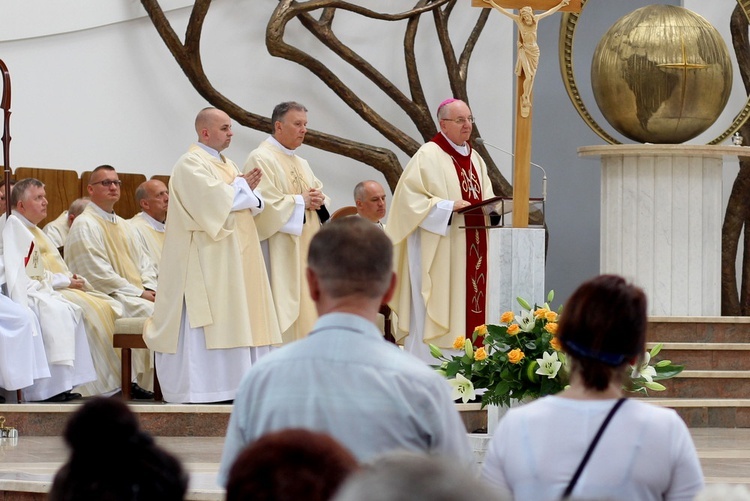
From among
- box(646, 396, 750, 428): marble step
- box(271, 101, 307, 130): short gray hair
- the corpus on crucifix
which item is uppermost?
the corpus on crucifix

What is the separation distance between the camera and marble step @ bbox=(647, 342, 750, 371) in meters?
8.27

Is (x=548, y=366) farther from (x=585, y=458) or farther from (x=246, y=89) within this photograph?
(x=246, y=89)

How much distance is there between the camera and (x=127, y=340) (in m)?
7.96

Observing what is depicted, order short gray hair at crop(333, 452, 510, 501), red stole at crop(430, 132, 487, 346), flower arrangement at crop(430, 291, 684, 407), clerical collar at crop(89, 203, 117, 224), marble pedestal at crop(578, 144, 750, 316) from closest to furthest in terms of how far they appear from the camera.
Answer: short gray hair at crop(333, 452, 510, 501) → flower arrangement at crop(430, 291, 684, 407) → red stole at crop(430, 132, 487, 346) → marble pedestal at crop(578, 144, 750, 316) → clerical collar at crop(89, 203, 117, 224)

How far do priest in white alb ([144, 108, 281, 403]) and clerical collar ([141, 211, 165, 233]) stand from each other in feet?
5.77

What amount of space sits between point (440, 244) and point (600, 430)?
586 cm

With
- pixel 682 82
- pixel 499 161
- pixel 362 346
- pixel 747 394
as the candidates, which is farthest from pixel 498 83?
pixel 362 346

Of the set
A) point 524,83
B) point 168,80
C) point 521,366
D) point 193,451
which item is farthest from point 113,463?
point 168,80

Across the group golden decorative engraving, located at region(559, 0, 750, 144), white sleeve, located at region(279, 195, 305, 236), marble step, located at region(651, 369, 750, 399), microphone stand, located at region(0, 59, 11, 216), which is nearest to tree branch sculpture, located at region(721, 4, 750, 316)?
golden decorative engraving, located at region(559, 0, 750, 144)

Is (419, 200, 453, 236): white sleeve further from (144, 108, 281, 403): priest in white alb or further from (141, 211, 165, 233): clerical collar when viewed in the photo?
(141, 211, 165, 233): clerical collar

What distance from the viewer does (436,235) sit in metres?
8.20

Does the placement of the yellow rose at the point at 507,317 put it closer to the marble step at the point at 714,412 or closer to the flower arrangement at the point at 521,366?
the flower arrangement at the point at 521,366

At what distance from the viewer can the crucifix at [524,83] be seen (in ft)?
19.6

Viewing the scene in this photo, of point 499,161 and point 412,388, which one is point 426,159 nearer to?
point 499,161
